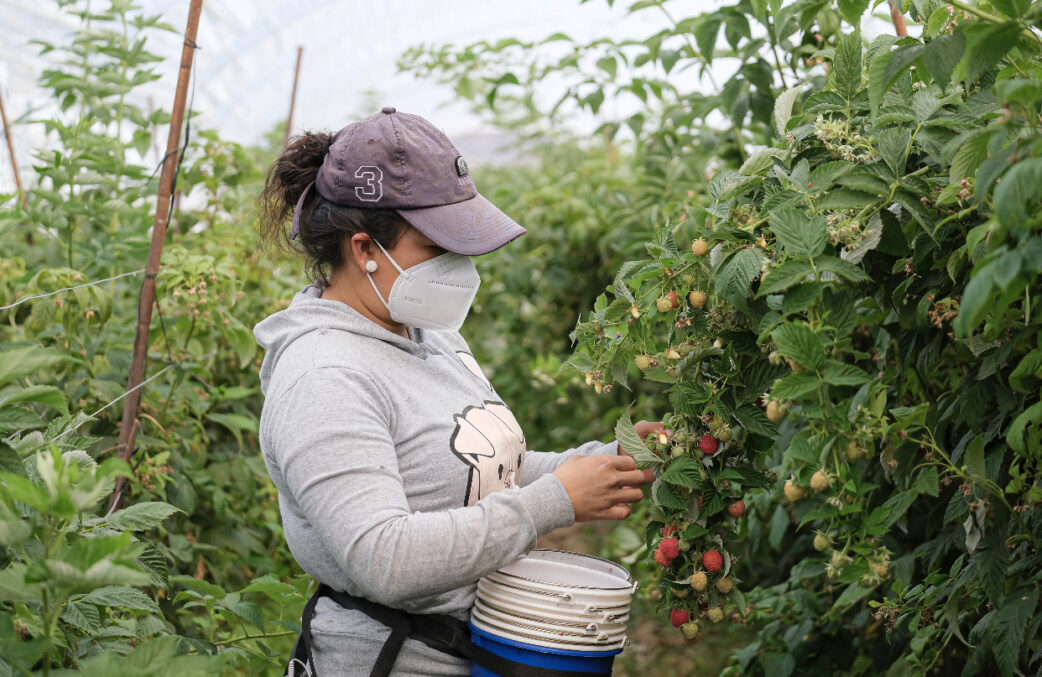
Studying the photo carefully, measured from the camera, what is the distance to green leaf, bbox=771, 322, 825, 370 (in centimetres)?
120

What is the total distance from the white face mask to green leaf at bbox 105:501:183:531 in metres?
0.51

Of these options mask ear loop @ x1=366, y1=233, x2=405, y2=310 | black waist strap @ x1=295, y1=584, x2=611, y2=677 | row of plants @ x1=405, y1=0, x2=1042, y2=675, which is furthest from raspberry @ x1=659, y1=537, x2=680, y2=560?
mask ear loop @ x1=366, y1=233, x2=405, y2=310

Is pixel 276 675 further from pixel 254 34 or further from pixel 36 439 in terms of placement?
pixel 254 34

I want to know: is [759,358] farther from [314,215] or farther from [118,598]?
[118,598]

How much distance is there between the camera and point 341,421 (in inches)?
57.9

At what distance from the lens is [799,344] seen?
47.4 inches

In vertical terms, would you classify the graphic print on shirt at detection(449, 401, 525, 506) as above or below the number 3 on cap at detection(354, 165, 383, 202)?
below

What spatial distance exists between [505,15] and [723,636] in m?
8.51

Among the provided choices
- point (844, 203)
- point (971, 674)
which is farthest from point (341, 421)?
point (971, 674)

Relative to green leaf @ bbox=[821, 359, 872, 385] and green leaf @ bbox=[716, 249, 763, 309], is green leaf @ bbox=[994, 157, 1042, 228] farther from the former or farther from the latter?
green leaf @ bbox=[716, 249, 763, 309]

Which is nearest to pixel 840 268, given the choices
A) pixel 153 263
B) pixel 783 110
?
pixel 783 110

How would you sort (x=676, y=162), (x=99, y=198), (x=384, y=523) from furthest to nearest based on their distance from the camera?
(x=676, y=162) < (x=99, y=198) < (x=384, y=523)

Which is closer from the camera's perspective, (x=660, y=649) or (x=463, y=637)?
(x=463, y=637)

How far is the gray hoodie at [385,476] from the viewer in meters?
1.43
